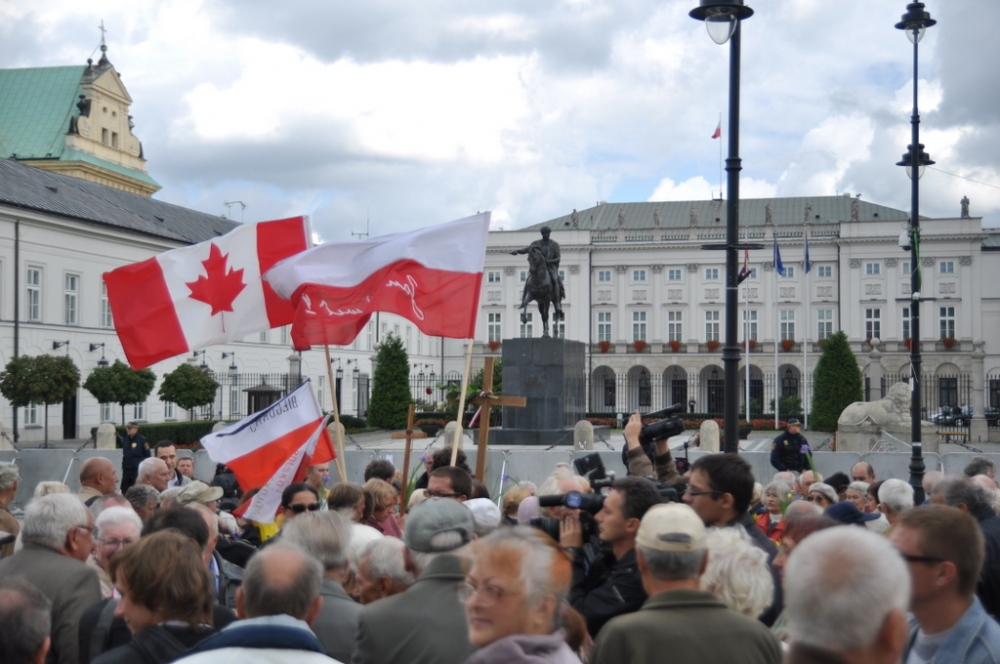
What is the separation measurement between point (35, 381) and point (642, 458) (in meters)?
31.3

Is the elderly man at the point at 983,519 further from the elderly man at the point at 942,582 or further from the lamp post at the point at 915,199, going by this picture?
the lamp post at the point at 915,199

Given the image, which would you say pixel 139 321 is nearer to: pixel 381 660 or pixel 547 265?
pixel 381 660

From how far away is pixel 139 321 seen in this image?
9.88m

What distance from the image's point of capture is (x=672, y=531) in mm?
3236

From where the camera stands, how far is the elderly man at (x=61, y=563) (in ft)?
13.9

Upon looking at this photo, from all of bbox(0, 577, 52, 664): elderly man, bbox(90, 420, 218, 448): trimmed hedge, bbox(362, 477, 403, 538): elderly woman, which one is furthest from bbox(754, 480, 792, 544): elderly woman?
bbox(90, 420, 218, 448): trimmed hedge

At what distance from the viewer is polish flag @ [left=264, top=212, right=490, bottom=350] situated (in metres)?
9.39

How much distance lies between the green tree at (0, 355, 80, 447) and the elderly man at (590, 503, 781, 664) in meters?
33.5

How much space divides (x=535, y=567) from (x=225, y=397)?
162 ft

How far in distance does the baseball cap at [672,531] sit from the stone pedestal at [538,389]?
20.6 m

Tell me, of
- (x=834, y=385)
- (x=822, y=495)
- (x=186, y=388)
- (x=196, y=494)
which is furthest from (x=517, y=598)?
(x=186, y=388)

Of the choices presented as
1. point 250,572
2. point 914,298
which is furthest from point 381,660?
point 914,298

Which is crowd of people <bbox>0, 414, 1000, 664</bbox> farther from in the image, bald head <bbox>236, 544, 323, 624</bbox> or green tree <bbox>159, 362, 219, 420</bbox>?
green tree <bbox>159, 362, 219, 420</bbox>

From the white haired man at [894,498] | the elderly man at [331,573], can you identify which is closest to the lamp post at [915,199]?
the white haired man at [894,498]
